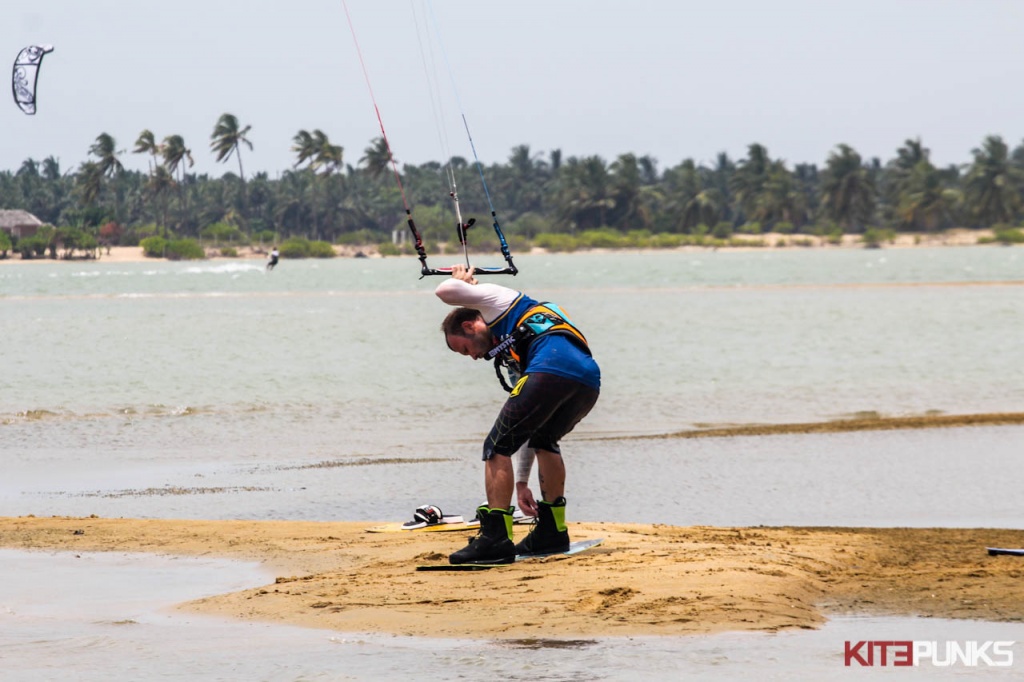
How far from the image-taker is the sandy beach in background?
7164 mm

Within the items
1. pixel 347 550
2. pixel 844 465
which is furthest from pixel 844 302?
pixel 347 550

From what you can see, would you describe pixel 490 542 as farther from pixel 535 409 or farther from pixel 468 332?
pixel 468 332

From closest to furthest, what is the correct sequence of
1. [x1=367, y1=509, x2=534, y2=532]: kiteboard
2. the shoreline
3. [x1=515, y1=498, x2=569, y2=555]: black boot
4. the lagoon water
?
the lagoon water, [x1=515, y1=498, x2=569, y2=555]: black boot, [x1=367, y1=509, x2=534, y2=532]: kiteboard, the shoreline

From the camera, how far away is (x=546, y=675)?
619cm

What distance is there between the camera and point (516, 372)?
8648 millimetres

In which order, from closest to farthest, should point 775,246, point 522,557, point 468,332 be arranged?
point 468,332 → point 522,557 → point 775,246

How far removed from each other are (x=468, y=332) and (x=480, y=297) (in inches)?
9.6

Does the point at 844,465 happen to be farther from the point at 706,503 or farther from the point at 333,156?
the point at 333,156

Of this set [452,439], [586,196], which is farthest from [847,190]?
[452,439]

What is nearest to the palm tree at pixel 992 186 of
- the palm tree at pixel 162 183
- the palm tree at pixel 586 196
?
the palm tree at pixel 586 196

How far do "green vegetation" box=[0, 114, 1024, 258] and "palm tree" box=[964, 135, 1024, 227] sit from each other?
0.12 meters

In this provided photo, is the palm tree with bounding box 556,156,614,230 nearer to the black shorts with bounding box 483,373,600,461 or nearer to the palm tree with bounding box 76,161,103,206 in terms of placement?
the palm tree with bounding box 76,161,103,206

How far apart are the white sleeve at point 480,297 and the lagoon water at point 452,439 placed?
6.85 ft

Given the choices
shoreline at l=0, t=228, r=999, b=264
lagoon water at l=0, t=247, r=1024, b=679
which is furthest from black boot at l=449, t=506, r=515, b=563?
shoreline at l=0, t=228, r=999, b=264
